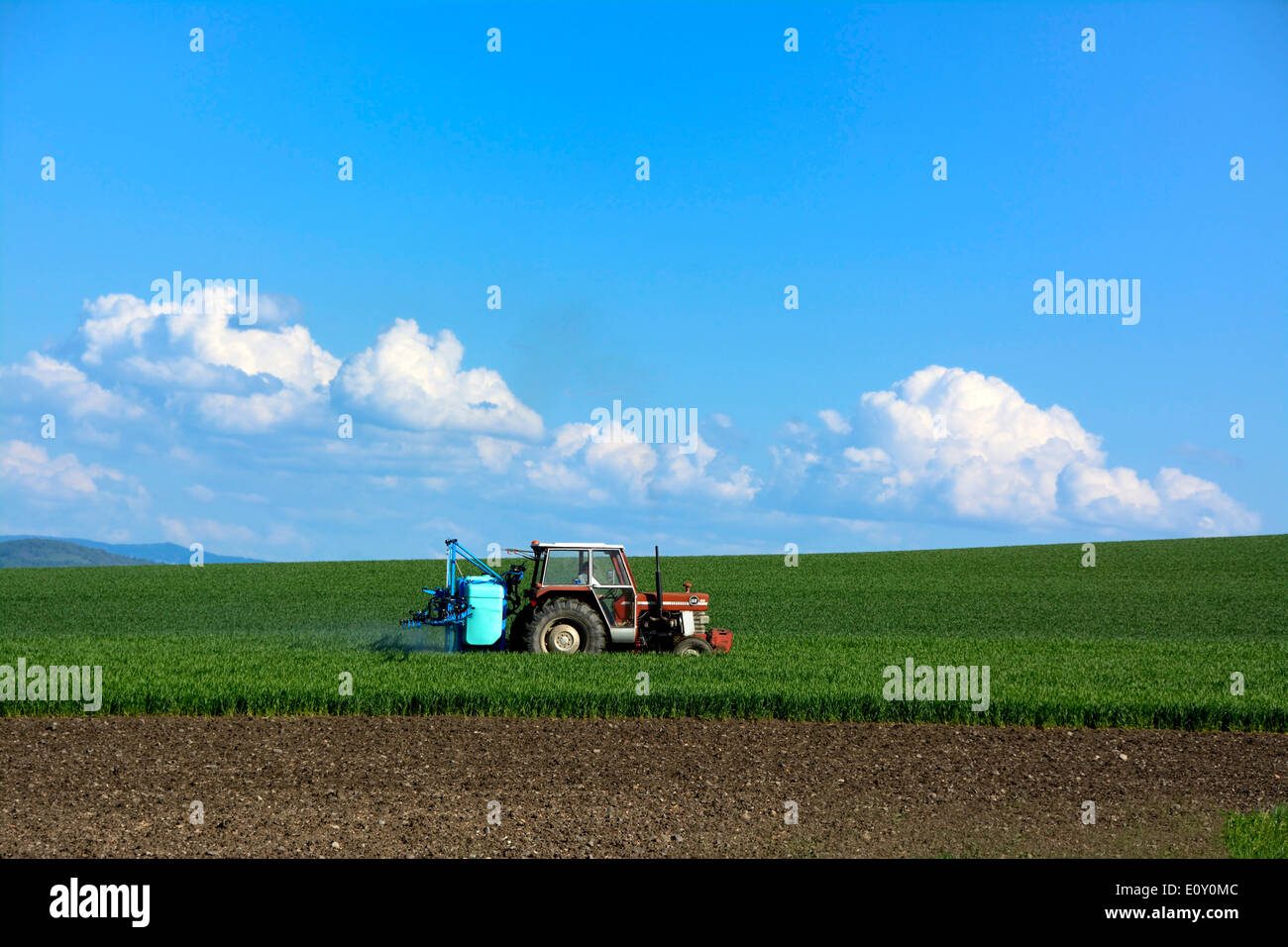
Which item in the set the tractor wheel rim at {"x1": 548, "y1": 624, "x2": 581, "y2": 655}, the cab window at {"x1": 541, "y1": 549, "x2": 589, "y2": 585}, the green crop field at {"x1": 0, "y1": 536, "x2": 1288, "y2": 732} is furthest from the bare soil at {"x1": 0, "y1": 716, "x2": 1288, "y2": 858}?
the cab window at {"x1": 541, "y1": 549, "x2": 589, "y2": 585}

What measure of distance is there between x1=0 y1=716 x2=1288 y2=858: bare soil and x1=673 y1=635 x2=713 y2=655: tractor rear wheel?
4.47 meters

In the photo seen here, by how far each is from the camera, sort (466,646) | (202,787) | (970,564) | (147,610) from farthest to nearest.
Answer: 1. (970,564)
2. (147,610)
3. (466,646)
4. (202,787)

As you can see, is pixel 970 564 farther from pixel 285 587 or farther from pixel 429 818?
pixel 429 818

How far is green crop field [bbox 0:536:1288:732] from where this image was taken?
1483 cm

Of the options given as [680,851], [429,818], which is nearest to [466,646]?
[429,818]

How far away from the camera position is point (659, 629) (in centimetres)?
1938

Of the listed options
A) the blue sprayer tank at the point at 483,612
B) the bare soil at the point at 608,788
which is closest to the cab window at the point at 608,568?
the blue sprayer tank at the point at 483,612

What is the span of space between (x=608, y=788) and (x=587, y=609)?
8.08 metres

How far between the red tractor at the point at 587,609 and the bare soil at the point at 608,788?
4.17 metres

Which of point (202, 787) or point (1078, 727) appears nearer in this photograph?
point (202, 787)

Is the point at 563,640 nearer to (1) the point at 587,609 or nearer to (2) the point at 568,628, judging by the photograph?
(2) the point at 568,628

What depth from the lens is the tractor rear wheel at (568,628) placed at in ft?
60.4
